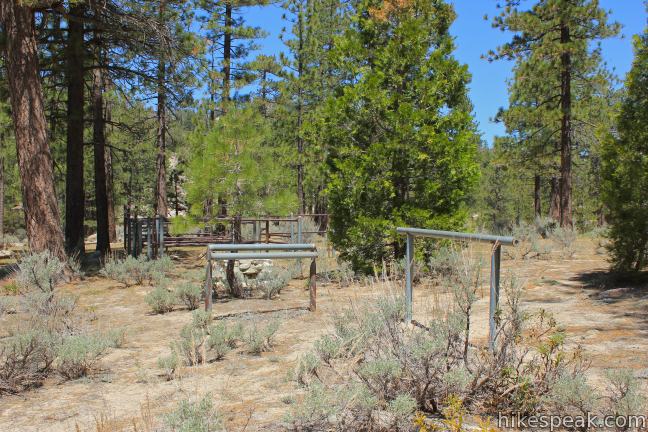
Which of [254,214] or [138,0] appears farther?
[138,0]

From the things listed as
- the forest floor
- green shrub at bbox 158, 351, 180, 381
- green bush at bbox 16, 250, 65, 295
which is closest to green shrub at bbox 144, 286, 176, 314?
the forest floor

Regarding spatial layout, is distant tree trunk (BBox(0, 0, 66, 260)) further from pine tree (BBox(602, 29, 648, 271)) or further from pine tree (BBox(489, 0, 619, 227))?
pine tree (BBox(489, 0, 619, 227))

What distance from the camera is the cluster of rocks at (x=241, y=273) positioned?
873 centimetres

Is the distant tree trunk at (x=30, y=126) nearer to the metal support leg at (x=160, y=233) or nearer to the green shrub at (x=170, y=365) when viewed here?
the metal support leg at (x=160, y=233)

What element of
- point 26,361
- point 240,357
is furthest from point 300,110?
point 26,361

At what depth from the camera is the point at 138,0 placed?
35.0 feet

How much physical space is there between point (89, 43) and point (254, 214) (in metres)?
6.44

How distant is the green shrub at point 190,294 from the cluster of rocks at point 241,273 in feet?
3.40

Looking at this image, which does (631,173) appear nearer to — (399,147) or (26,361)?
(399,147)

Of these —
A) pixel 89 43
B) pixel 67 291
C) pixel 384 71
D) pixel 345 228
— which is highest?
pixel 89 43

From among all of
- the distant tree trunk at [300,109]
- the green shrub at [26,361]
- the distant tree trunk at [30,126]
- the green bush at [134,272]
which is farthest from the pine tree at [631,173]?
the distant tree trunk at [300,109]

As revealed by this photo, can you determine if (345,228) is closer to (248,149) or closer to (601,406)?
(248,149)

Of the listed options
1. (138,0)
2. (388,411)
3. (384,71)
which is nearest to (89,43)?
(138,0)

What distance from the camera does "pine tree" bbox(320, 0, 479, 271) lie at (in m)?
9.00
